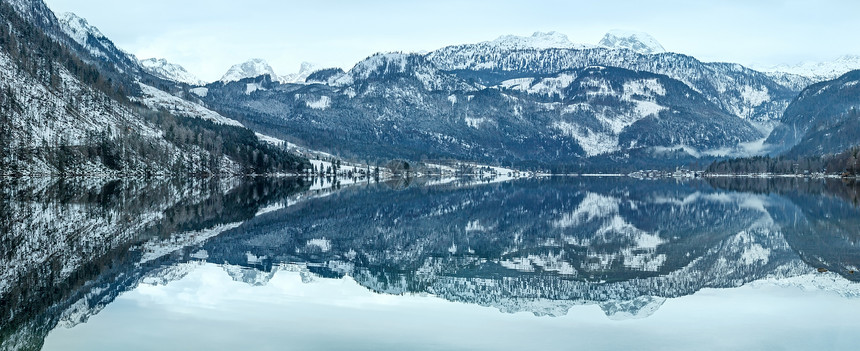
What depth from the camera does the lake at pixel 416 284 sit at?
95.4ft

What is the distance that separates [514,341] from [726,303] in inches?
520

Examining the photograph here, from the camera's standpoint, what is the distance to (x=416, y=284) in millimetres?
41375

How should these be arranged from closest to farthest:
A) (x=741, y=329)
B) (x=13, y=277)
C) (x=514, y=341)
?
(x=514, y=341), (x=741, y=329), (x=13, y=277)

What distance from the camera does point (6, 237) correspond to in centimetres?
5431

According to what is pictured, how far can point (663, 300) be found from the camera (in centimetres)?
3716

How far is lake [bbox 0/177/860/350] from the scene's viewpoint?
29078mm

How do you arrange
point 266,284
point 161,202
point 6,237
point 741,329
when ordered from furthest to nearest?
point 161,202 → point 6,237 → point 266,284 → point 741,329

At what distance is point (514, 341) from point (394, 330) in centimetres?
457

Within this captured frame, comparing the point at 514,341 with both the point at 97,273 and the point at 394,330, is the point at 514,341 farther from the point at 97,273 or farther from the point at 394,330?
the point at 97,273

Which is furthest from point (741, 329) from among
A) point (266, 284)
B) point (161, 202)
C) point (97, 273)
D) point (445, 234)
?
point (161, 202)

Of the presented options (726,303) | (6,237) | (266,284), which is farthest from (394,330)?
(6,237)

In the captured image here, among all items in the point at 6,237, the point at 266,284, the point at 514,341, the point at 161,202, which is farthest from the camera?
the point at 161,202

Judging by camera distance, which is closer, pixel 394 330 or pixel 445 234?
pixel 394 330

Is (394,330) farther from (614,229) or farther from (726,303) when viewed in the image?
(614,229)
